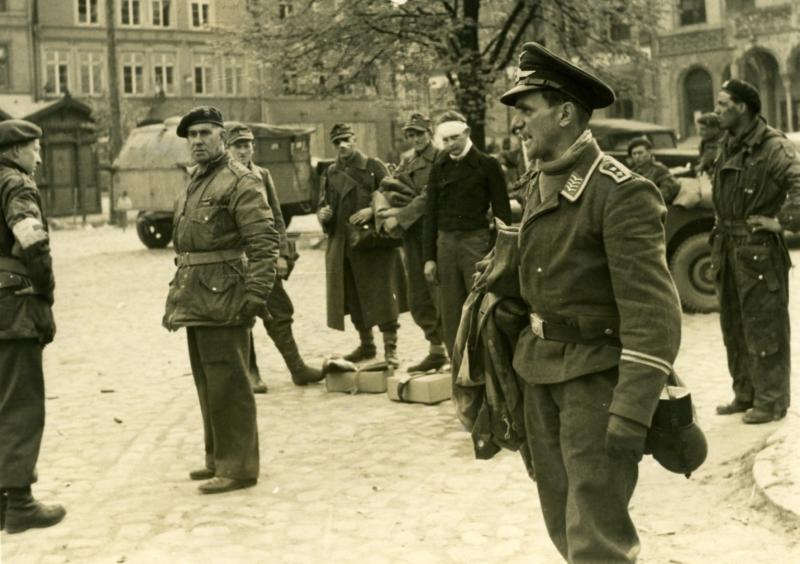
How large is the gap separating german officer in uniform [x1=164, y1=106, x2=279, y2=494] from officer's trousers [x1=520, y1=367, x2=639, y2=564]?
3.07 meters

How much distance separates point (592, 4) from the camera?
18.9m

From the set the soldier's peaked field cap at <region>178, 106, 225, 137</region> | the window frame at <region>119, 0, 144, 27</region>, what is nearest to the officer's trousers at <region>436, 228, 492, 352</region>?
the soldier's peaked field cap at <region>178, 106, 225, 137</region>

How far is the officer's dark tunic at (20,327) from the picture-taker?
618 centimetres

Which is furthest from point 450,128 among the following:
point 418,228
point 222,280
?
point 222,280

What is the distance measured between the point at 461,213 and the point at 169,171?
1895 cm

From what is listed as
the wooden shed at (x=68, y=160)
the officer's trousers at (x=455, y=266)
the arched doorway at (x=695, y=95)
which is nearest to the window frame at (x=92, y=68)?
the wooden shed at (x=68, y=160)

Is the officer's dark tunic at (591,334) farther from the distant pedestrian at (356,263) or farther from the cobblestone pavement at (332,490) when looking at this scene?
the distant pedestrian at (356,263)

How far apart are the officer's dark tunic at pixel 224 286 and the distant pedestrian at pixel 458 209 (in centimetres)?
237

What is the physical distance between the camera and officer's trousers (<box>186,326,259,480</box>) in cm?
686

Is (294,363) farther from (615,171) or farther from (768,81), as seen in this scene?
(768,81)

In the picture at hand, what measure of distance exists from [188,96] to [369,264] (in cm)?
5217

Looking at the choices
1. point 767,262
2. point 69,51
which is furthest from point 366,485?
point 69,51

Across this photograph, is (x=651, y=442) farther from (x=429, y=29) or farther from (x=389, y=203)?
(x=429, y=29)

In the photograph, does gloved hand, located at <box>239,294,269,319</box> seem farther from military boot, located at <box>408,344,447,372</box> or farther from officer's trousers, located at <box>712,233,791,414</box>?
military boot, located at <box>408,344,447,372</box>
